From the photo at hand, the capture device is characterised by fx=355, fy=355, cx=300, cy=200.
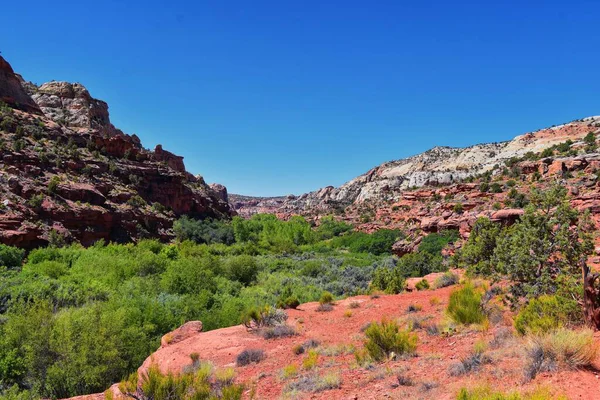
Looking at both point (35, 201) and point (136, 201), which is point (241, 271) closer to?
point (35, 201)

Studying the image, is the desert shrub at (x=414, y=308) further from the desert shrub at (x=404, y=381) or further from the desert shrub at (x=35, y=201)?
the desert shrub at (x=35, y=201)

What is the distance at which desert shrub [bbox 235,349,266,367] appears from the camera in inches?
318

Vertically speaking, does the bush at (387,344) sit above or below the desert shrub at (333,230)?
below

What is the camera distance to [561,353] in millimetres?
4578

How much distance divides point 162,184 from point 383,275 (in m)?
42.4

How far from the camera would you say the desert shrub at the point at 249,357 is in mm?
8086

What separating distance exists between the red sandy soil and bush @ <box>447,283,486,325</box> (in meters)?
0.38

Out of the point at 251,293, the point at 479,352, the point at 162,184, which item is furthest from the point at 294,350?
the point at 162,184

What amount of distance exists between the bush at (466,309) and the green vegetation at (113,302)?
443 cm

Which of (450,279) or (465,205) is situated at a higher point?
(465,205)

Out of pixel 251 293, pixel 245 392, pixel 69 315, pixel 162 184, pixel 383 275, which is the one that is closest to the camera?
pixel 245 392

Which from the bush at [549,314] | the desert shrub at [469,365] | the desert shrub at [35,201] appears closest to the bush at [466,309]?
the bush at [549,314]

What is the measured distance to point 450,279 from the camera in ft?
49.5

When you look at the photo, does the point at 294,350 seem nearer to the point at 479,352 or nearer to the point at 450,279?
the point at 479,352
